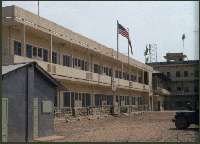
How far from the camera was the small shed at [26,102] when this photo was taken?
57.4 feet

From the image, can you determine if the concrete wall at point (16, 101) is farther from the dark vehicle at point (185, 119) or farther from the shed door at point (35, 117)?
the dark vehicle at point (185, 119)

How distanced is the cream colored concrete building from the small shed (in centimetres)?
447

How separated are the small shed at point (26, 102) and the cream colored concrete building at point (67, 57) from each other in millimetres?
4467

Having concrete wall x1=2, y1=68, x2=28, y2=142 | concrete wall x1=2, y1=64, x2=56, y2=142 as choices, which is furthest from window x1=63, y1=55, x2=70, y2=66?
concrete wall x1=2, y1=68, x2=28, y2=142

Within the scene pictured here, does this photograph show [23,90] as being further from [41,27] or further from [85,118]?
[85,118]

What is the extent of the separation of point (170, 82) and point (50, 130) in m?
73.4

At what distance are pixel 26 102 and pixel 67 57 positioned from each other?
70.8 feet

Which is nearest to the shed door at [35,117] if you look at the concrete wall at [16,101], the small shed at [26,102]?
the small shed at [26,102]

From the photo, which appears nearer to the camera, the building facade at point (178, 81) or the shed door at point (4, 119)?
the shed door at point (4, 119)

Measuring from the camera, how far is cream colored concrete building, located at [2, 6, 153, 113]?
96.7ft

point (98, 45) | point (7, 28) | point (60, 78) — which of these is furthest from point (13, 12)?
point (98, 45)

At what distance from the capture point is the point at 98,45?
152ft

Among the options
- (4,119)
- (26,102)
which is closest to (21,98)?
(26,102)

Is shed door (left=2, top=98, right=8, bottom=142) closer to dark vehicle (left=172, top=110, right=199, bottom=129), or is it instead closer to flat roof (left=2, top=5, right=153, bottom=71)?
flat roof (left=2, top=5, right=153, bottom=71)
